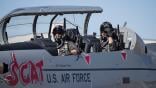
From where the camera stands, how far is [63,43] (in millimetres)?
6492

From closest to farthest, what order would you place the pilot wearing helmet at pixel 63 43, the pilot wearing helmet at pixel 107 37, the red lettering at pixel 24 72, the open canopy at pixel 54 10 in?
the red lettering at pixel 24 72 → the open canopy at pixel 54 10 → the pilot wearing helmet at pixel 63 43 → the pilot wearing helmet at pixel 107 37

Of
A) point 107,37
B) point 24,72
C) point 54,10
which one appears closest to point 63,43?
point 54,10

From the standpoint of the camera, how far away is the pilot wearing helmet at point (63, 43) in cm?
625

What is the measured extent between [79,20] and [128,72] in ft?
5.99

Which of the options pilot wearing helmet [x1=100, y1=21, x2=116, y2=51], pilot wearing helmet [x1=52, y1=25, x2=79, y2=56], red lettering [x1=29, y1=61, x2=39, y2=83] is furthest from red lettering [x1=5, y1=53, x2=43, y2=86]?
pilot wearing helmet [x1=100, y1=21, x2=116, y2=51]

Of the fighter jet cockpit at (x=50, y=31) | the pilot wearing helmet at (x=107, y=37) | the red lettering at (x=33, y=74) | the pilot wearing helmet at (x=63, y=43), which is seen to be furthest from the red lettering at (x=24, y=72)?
the pilot wearing helmet at (x=107, y=37)

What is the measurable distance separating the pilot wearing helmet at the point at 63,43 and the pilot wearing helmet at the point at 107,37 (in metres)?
0.69

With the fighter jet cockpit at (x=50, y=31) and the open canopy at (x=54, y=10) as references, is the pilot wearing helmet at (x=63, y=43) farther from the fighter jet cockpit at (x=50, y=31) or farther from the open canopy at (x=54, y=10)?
the open canopy at (x=54, y=10)

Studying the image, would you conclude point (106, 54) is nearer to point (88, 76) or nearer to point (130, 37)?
point (88, 76)

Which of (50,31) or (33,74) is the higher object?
(50,31)

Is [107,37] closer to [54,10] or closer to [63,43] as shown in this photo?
[63,43]

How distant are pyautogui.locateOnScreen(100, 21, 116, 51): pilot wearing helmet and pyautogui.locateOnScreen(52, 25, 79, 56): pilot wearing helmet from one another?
69 cm

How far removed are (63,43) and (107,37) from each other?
1.02 meters

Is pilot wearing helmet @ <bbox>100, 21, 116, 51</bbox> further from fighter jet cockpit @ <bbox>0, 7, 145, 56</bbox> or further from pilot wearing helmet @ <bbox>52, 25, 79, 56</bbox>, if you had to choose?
pilot wearing helmet @ <bbox>52, 25, 79, 56</bbox>
